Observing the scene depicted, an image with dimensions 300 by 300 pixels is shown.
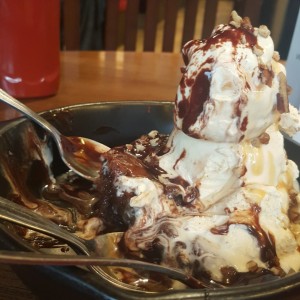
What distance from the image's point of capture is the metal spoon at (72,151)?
2.53 feet

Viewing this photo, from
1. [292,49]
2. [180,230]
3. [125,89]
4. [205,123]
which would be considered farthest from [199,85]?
[125,89]

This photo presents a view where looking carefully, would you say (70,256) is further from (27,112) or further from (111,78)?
(111,78)

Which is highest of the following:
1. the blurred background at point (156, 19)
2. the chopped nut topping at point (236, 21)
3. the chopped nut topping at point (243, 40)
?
the chopped nut topping at point (236, 21)

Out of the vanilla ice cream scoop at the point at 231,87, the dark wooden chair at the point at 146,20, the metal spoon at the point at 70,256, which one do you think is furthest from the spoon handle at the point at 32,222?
the dark wooden chair at the point at 146,20

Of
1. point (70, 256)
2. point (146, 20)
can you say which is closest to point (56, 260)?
point (70, 256)

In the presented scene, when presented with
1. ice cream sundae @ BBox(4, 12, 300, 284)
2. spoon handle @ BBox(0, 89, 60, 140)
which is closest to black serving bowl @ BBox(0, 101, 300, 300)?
spoon handle @ BBox(0, 89, 60, 140)

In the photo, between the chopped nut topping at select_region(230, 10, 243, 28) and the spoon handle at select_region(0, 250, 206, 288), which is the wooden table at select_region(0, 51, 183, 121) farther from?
the spoon handle at select_region(0, 250, 206, 288)

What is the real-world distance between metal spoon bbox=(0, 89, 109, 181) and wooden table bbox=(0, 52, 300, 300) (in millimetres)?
292

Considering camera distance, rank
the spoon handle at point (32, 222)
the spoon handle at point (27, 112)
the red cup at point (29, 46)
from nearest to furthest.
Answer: the spoon handle at point (32, 222)
the spoon handle at point (27, 112)
the red cup at point (29, 46)

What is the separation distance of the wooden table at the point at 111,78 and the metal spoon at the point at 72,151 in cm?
29

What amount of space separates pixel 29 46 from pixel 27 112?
1.14ft

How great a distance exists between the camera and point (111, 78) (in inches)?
52.2

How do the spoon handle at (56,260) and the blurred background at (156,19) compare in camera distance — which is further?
the blurred background at (156,19)

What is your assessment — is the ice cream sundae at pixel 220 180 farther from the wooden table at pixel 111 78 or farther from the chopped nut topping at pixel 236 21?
the wooden table at pixel 111 78
